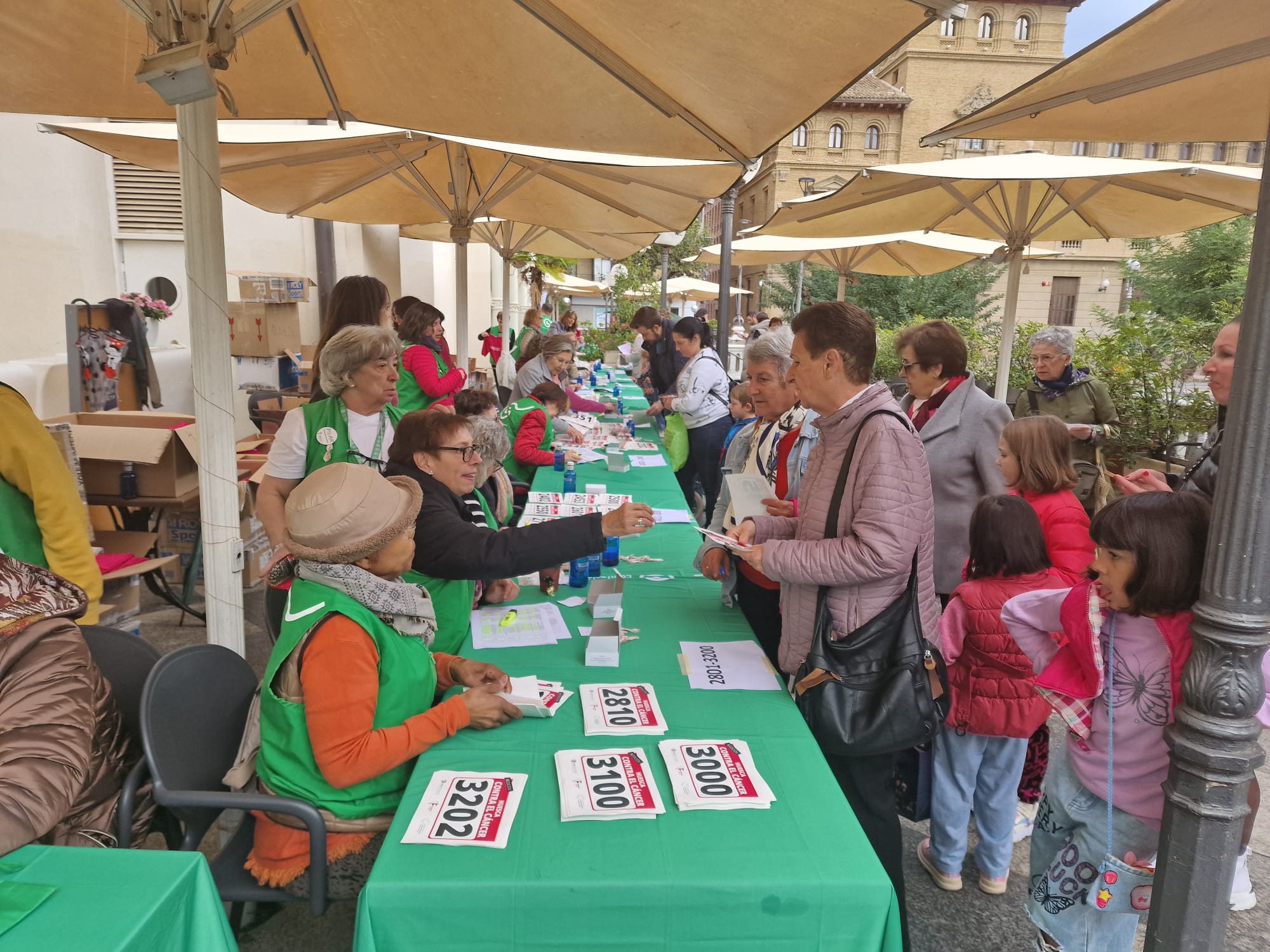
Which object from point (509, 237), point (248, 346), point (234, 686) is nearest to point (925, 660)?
point (234, 686)

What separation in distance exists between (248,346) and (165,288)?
11.3ft

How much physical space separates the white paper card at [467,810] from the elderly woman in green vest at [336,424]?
67.7 inches

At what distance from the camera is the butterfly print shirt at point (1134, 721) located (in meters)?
1.85

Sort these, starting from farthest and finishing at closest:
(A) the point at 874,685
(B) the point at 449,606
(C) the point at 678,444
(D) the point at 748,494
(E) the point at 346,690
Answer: (C) the point at 678,444
(D) the point at 748,494
(B) the point at 449,606
(A) the point at 874,685
(E) the point at 346,690

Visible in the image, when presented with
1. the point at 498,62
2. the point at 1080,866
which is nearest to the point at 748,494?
the point at 1080,866

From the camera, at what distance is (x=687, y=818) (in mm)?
1720

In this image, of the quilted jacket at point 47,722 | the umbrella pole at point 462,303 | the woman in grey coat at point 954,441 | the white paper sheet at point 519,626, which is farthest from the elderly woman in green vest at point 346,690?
the umbrella pole at point 462,303

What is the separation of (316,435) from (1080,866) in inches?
118

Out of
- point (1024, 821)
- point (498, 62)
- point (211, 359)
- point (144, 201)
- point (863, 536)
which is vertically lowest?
point (1024, 821)

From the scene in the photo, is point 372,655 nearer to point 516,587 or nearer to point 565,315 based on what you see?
point 516,587

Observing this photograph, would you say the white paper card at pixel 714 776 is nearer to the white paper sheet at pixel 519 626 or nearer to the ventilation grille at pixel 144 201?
the white paper sheet at pixel 519 626

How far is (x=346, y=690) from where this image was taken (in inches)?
71.1

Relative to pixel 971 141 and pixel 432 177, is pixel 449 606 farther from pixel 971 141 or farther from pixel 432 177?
pixel 971 141

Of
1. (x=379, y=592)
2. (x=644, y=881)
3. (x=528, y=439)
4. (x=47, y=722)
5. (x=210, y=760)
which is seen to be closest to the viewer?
(x=644, y=881)
